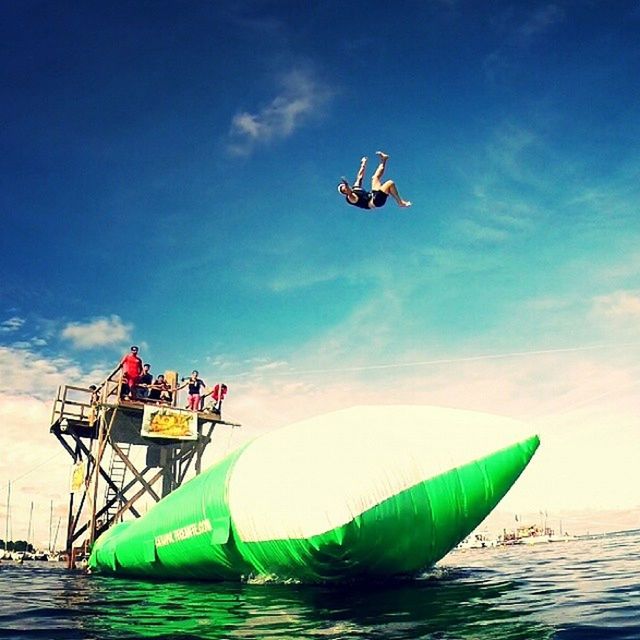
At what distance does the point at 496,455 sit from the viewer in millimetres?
8242

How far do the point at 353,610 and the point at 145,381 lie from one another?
17.3 meters

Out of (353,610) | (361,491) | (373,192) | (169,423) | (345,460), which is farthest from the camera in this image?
(169,423)

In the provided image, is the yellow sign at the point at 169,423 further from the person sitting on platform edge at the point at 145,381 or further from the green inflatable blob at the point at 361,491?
the green inflatable blob at the point at 361,491

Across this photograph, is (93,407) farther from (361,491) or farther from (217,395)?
(361,491)

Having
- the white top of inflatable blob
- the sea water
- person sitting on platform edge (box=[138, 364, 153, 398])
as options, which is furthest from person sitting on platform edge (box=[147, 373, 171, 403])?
the white top of inflatable blob

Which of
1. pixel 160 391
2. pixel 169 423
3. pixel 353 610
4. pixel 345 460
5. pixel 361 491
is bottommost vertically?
pixel 353 610

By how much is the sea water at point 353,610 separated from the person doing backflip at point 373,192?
6161 millimetres

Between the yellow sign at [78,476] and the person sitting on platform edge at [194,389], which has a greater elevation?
the person sitting on platform edge at [194,389]

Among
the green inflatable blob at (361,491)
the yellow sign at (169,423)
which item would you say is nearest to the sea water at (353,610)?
the green inflatable blob at (361,491)

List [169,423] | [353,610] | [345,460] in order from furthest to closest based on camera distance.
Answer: [169,423] → [345,460] → [353,610]

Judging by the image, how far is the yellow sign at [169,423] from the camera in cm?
2108

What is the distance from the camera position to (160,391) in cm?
2258

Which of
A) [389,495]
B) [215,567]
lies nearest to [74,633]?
[389,495]

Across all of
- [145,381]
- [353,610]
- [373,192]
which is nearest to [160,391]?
[145,381]
